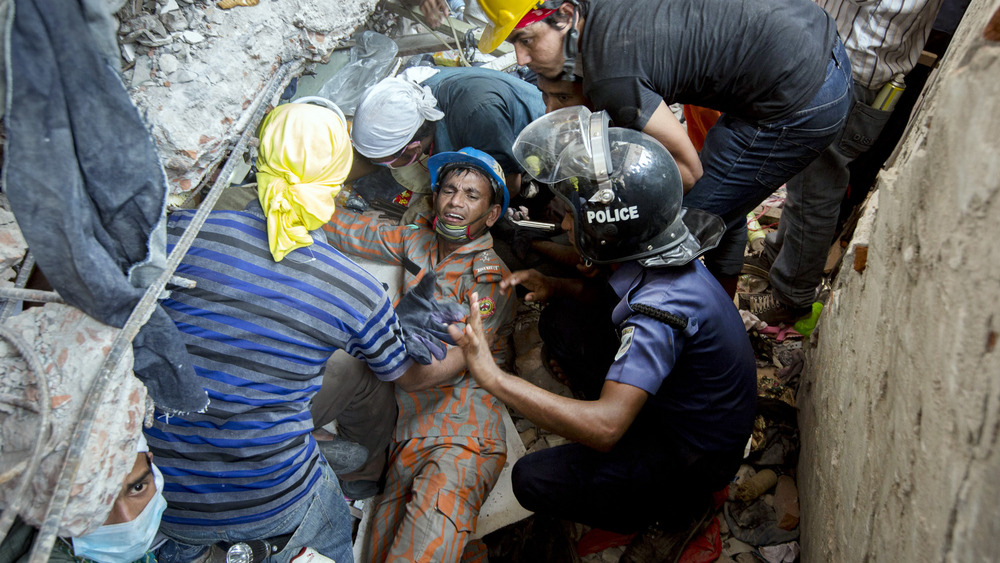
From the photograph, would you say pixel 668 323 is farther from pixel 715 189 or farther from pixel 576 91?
pixel 576 91

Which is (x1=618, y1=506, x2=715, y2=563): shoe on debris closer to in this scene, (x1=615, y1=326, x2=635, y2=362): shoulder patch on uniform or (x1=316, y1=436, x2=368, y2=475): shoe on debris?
(x1=615, y1=326, x2=635, y2=362): shoulder patch on uniform

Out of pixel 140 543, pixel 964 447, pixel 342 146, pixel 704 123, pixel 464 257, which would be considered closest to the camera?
pixel 964 447

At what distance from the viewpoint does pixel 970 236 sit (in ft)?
3.54

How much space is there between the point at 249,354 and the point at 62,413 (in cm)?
64

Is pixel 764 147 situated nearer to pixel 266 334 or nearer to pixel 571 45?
pixel 571 45

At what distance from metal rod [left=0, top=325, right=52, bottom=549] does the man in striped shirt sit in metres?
0.55

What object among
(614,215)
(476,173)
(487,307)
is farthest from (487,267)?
(614,215)

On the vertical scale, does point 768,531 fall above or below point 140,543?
below

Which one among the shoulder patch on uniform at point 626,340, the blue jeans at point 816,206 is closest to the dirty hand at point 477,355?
the shoulder patch on uniform at point 626,340

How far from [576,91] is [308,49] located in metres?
1.34

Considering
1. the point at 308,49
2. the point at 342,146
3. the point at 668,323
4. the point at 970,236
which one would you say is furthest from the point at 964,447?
the point at 308,49

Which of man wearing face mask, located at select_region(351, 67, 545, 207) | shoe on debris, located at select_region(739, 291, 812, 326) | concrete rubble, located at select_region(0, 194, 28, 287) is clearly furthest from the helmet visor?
shoe on debris, located at select_region(739, 291, 812, 326)

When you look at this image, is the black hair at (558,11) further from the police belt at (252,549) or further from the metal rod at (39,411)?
the police belt at (252,549)

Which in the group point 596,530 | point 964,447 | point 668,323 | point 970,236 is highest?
point 970,236
